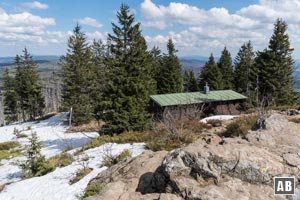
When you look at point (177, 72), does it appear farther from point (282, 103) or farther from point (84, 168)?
point (84, 168)

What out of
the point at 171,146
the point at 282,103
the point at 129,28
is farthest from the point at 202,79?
the point at 171,146

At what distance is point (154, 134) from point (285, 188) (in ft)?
36.5

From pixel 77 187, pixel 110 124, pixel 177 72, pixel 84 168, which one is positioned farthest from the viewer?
pixel 177 72

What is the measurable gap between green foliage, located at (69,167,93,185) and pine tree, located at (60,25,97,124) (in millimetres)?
23454

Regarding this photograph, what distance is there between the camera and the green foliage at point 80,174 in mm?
12049

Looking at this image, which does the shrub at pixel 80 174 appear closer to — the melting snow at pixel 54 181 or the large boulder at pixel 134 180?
the melting snow at pixel 54 181

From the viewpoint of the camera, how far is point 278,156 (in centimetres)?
708

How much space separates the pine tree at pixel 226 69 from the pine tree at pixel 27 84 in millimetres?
31492

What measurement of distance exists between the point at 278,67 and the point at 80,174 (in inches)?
1202

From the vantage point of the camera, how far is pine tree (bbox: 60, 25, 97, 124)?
36438 mm

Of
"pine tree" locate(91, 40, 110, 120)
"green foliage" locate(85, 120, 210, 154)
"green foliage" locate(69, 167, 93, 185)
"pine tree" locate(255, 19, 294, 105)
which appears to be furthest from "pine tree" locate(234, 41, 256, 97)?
"green foliage" locate(69, 167, 93, 185)

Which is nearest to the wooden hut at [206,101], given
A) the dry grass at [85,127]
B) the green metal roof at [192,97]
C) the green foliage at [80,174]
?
the green metal roof at [192,97]

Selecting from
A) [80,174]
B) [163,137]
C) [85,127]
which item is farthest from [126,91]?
[85,127]

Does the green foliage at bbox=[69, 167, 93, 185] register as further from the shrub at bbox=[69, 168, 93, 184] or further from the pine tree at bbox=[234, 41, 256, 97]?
the pine tree at bbox=[234, 41, 256, 97]
